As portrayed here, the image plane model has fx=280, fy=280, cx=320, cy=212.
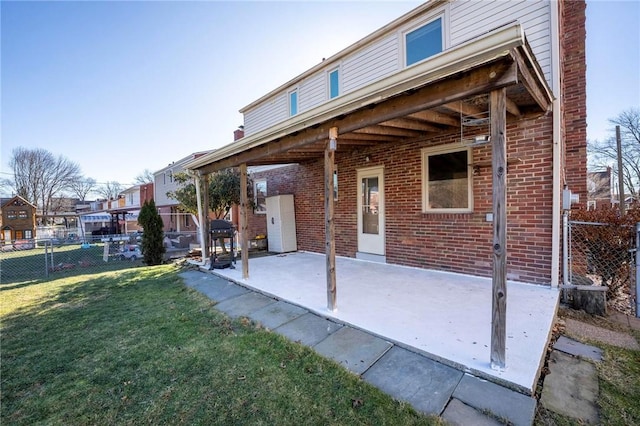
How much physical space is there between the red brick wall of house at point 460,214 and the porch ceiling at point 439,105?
514mm

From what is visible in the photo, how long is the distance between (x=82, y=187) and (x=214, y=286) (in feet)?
170

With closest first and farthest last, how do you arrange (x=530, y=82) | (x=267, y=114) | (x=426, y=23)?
1. (x=530, y=82)
2. (x=426, y=23)
3. (x=267, y=114)

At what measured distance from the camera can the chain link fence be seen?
4.12 meters

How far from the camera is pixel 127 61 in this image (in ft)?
28.1

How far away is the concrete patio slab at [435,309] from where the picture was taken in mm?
2557

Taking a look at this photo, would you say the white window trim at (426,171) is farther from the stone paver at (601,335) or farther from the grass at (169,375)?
the grass at (169,375)

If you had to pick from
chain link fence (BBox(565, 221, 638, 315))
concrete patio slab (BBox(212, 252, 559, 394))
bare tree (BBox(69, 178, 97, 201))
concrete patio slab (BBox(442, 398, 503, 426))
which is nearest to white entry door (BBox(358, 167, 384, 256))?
concrete patio slab (BBox(212, 252, 559, 394))

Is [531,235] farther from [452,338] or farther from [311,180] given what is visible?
[311,180]

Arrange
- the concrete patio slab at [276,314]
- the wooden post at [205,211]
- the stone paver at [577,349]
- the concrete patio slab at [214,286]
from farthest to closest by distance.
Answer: the wooden post at [205,211] → the concrete patio slab at [214,286] → the concrete patio slab at [276,314] → the stone paver at [577,349]

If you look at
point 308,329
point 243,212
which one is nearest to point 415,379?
point 308,329

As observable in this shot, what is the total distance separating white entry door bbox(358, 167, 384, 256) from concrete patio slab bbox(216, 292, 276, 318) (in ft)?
10.3

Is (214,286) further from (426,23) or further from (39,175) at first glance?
(39,175)

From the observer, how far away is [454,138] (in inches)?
205

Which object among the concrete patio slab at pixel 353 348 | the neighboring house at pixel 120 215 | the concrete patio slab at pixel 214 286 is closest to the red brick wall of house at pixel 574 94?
the concrete patio slab at pixel 353 348
